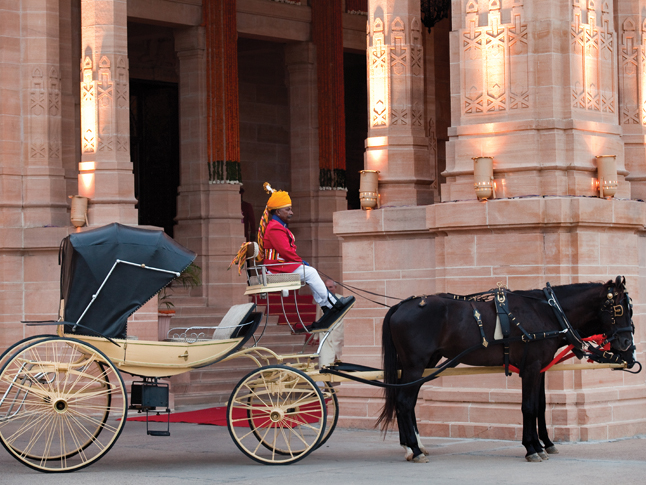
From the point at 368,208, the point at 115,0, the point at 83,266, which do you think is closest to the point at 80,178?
the point at 115,0

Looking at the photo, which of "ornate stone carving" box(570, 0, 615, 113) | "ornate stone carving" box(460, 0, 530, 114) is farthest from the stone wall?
"ornate stone carving" box(570, 0, 615, 113)

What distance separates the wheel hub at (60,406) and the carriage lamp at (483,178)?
509 centimetres

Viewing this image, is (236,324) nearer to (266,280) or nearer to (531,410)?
(266,280)

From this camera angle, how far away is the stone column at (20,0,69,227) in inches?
662

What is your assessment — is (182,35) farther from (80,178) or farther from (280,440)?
(280,440)

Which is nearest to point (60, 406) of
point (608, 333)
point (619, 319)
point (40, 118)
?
point (608, 333)

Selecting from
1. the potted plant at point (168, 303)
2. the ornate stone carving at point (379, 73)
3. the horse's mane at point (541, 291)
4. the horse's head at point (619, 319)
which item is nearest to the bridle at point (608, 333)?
the horse's head at point (619, 319)

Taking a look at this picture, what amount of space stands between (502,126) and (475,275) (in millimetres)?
1727

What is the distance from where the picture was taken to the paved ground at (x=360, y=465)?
30.8 ft

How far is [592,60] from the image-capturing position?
1270 centimetres

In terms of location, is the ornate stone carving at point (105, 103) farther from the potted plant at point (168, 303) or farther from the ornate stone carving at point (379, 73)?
the ornate stone carving at point (379, 73)

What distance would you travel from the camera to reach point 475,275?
40.8ft

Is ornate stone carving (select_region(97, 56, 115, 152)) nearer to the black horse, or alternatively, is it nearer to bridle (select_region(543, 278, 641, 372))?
the black horse

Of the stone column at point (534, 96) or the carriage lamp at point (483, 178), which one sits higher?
the stone column at point (534, 96)
